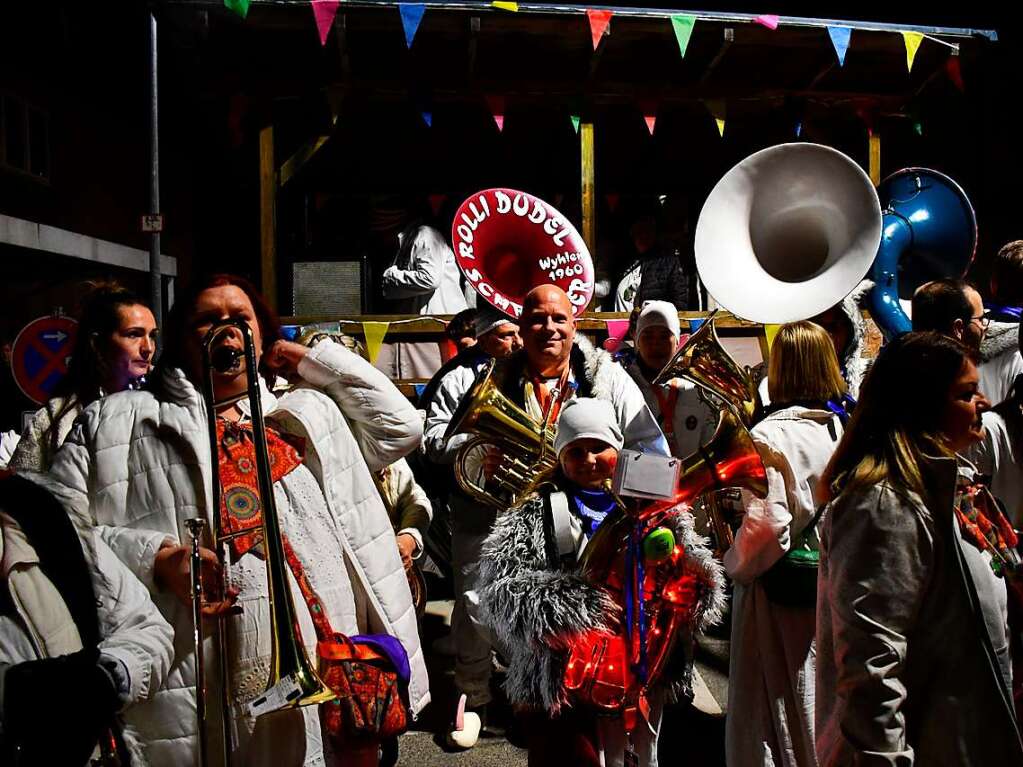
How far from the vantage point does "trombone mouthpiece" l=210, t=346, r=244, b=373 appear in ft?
6.97

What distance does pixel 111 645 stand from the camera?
1.71 metres

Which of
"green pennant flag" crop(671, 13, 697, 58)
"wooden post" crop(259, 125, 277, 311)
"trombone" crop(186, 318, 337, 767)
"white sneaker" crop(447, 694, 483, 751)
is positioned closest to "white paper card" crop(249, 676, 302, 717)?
"trombone" crop(186, 318, 337, 767)

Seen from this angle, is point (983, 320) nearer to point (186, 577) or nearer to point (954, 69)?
point (186, 577)

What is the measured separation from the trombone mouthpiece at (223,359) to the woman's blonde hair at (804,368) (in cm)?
201

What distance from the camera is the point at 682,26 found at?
21.8ft

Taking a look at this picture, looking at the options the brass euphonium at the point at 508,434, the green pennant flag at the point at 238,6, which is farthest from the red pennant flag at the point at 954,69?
the brass euphonium at the point at 508,434

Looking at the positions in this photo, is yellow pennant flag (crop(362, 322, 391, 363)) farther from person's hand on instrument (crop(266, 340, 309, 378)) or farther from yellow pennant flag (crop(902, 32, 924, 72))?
yellow pennant flag (crop(902, 32, 924, 72))

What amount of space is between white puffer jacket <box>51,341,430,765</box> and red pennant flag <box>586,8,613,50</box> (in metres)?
4.93

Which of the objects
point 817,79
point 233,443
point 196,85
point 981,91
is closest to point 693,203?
point 817,79

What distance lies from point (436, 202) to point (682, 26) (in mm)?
4141

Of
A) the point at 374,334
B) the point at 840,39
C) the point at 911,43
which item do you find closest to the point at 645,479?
the point at 374,334

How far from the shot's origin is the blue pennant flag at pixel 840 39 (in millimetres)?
6656

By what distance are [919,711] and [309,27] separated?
6363mm

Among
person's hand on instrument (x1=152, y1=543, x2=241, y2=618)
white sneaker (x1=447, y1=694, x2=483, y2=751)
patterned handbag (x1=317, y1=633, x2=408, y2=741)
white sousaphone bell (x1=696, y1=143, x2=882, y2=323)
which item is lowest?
white sneaker (x1=447, y1=694, x2=483, y2=751)
